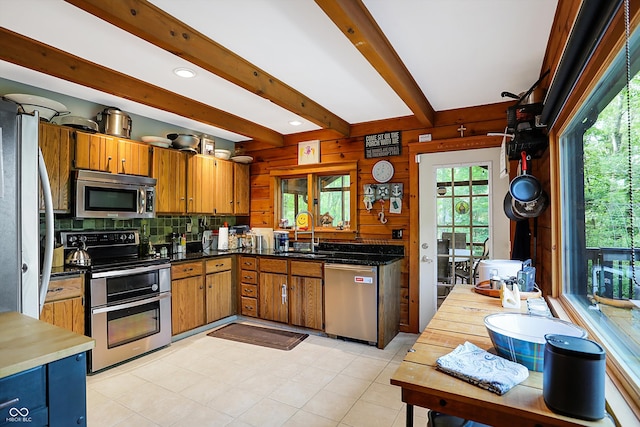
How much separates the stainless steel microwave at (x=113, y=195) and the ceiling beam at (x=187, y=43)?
1.71 m

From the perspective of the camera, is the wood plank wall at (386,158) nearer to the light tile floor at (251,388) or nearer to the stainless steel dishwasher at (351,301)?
the stainless steel dishwasher at (351,301)

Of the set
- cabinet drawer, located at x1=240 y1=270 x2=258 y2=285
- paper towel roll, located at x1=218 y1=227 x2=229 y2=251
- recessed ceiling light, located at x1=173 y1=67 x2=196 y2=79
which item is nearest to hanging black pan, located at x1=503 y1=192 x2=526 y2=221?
recessed ceiling light, located at x1=173 y1=67 x2=196 y2=79

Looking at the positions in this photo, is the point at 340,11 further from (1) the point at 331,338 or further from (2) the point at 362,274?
(1) the point at 331,338

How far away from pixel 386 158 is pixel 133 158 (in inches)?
111

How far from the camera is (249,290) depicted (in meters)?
4.27

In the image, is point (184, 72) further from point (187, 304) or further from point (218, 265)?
point (187, 304)

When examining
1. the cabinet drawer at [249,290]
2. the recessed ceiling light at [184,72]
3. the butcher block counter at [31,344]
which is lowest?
the cabinet drawer at [249,290]

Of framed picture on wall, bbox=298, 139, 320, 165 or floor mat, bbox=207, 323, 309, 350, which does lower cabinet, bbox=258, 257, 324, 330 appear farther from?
framed picture on wall, bbox=298, 139, 320, 165

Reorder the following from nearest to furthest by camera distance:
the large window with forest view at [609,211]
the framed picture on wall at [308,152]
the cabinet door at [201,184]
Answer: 1. the large window with forest view at [609,211]
2. the cabinet door at [201,184]
3. the framed picture on wall at [308,152]

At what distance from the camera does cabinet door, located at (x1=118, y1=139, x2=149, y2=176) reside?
11.1 ft

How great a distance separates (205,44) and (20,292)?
173 centimetres

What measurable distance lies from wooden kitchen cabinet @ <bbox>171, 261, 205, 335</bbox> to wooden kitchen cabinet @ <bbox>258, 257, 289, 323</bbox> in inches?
27.8

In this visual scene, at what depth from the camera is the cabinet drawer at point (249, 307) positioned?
4215 mm

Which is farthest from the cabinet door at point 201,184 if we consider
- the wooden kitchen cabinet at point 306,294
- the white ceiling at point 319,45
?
the wooden kitchen cabinet at point 306,294
